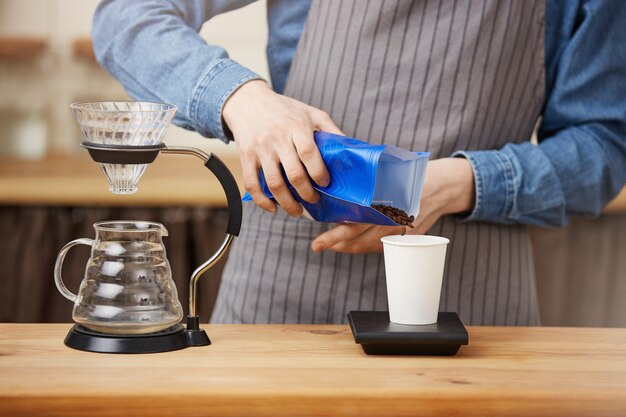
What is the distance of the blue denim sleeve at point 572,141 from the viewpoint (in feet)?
4.15

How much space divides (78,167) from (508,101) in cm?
161

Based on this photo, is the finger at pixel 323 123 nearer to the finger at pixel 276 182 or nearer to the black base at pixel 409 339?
the finger at pixel 276 182

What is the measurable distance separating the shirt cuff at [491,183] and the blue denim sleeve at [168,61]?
338mm

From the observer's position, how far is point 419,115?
1279mm

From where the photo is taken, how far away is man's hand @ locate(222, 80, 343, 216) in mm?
992

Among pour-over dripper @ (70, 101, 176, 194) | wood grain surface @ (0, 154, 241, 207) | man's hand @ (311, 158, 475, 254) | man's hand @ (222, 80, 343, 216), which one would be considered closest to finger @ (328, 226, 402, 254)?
man's hand @ (311, 158, 475, 254)

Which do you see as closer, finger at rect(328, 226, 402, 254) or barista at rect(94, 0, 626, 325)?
finger at rect(328, 226, 402, 254)

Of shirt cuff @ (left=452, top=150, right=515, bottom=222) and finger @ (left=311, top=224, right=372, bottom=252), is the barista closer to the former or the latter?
shirt cuff @ (left=452, top=150, right=515, bottom=222)

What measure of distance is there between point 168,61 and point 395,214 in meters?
0.44

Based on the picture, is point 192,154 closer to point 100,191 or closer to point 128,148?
point 128,148

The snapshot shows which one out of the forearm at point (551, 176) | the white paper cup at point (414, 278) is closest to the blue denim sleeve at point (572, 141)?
the forearm at point (551, 176)

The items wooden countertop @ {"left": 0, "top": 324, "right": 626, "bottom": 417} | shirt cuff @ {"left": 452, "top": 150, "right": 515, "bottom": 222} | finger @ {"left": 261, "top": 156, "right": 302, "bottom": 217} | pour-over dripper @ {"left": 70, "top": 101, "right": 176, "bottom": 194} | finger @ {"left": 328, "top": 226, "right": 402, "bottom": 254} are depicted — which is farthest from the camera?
shirt cuff @ {"left": 452, "top": 150, "right": 515, "bottom": 222}

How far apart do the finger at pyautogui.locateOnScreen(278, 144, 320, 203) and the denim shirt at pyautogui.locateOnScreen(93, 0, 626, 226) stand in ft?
0.65

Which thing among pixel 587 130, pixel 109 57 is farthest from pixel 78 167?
pixel 587 130
